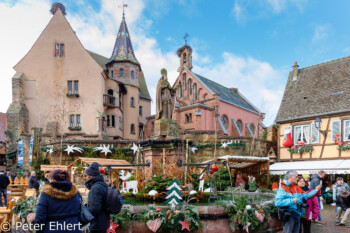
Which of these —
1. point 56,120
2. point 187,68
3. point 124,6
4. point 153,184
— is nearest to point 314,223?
point 153,184

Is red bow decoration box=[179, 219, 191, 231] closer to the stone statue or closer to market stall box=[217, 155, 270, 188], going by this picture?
the stone statue

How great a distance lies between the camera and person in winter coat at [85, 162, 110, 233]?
4.08m

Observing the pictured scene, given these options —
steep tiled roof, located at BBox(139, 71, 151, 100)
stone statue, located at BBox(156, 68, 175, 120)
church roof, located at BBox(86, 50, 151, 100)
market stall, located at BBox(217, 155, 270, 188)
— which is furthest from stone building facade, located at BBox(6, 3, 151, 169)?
stone statue, located at BBox(156, 68, 175, 120)

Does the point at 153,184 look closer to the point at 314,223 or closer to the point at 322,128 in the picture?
the point at 314,223

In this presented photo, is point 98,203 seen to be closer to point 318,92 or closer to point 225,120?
point 318,92

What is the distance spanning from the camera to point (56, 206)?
3533 mm

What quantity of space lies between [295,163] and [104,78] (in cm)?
2040

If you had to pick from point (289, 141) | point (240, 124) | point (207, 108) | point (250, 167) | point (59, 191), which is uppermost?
point (207, 108)

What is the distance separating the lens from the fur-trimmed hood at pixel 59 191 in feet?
11.5

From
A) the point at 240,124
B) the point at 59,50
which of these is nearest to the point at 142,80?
the point at 240,124

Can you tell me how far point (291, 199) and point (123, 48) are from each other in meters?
32.9

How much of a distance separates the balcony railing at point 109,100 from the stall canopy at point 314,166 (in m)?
17.2

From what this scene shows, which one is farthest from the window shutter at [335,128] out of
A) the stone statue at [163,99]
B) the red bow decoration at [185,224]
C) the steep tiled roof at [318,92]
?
the red bow decoration at [185,224]

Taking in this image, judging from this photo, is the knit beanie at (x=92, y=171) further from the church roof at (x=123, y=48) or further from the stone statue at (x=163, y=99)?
the church roof at (x=123, y=48)
